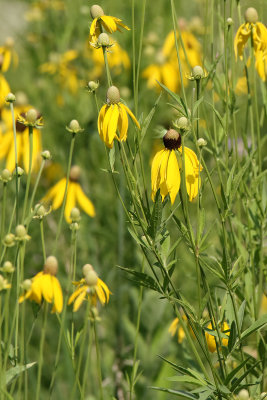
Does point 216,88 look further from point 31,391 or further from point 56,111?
point 56,111

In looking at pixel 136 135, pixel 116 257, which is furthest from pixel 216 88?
pixel 116 257

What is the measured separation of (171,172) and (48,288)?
34 centimetres

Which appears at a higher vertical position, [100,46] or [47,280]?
[100,46]

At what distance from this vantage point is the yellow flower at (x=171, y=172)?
1063mm

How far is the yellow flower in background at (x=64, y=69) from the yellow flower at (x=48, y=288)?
170 cm

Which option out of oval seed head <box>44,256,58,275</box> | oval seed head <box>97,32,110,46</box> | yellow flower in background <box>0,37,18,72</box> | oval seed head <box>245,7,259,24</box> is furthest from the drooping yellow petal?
oval seed head <box>97,32,110,46</box>

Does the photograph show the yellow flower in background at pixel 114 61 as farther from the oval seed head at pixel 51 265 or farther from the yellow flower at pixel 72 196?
the oval seed head at pixel 51 265

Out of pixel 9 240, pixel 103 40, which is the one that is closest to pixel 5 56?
pixel 103 40

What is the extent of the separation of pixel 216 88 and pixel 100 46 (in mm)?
439

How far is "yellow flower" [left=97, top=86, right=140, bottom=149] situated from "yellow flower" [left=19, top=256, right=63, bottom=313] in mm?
271

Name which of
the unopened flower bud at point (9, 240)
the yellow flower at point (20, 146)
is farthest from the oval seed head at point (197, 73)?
the yellow flower at point (20, 146)

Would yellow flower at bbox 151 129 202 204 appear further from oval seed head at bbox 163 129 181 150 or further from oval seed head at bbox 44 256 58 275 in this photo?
oval seed head at bbox 44 256 58 275

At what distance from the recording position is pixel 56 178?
2.64m

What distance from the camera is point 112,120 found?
1.03 meters
